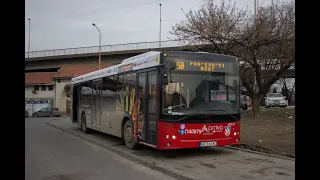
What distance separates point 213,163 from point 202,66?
8.65 ft

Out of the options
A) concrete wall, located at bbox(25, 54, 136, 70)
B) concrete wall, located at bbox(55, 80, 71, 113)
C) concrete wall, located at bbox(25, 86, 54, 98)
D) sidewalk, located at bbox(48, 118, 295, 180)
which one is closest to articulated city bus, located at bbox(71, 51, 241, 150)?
sidewalk, located at bbox(48, 118, 295, 180)

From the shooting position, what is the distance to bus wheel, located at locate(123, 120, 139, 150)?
10.8 m

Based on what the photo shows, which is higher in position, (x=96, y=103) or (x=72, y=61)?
(x=72, y=61)

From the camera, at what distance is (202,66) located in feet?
30.5

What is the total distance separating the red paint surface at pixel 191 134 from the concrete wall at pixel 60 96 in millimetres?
45650

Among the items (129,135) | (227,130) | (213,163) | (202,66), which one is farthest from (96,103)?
(213,163)

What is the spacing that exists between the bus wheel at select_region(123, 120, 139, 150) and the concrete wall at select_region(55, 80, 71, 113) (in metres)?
42.9

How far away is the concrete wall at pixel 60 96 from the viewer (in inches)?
2058

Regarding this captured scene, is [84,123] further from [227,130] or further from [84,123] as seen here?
[227,130]

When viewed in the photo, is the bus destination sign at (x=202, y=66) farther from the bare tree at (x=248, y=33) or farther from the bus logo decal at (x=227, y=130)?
the bare tree at (x=248, y=33)

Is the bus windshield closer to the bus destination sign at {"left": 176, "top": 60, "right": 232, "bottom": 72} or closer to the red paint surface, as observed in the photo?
the bus destination sign at {"left": 176, "top": 60, "right": 232, "bottom": 72}

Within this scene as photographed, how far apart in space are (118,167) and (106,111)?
16.7ft

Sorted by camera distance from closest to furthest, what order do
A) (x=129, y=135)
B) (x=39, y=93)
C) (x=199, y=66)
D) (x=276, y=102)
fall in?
1. (x=199, y=66)
2. (x=129, y=135)
3. (x=276, y=102)
4. (x=39, y=93)
